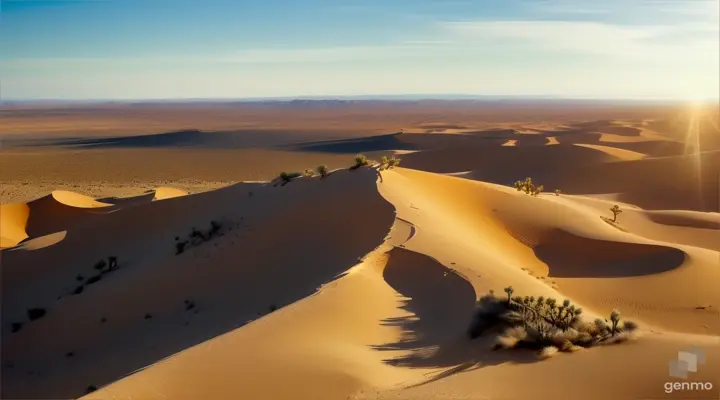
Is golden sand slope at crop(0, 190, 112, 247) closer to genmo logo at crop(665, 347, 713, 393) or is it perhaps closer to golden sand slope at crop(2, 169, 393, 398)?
golden sand slope at crop(2, 169, 393, 398)

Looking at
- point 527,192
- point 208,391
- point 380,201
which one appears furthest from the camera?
point 527,192

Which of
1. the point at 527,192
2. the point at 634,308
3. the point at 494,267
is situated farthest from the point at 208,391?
the point at 527,192

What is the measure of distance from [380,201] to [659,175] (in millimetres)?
21321

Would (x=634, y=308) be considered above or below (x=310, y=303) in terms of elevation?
below

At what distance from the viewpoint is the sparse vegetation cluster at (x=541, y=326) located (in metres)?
6.31

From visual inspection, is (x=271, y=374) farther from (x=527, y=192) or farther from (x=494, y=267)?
(x=527, y=192)

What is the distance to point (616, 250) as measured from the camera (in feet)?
42.1

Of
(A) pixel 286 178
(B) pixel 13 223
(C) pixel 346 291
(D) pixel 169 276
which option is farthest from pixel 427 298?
(B) pixel 13 223

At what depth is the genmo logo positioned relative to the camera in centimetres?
523

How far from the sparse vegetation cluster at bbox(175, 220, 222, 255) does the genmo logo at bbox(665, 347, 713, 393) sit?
1078cm

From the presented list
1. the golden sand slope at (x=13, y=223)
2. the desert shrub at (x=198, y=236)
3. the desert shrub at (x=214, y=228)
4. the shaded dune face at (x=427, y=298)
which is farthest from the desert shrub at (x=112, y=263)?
the shaded dune face at (x=427, y=298)

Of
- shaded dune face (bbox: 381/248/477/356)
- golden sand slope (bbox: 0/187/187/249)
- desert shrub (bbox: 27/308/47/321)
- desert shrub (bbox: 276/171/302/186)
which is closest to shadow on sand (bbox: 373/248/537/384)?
shaded dune face (bbox: 381/248/477/356)

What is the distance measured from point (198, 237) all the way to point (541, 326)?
985 centimetres

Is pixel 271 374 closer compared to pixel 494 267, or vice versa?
pixel 271 374
